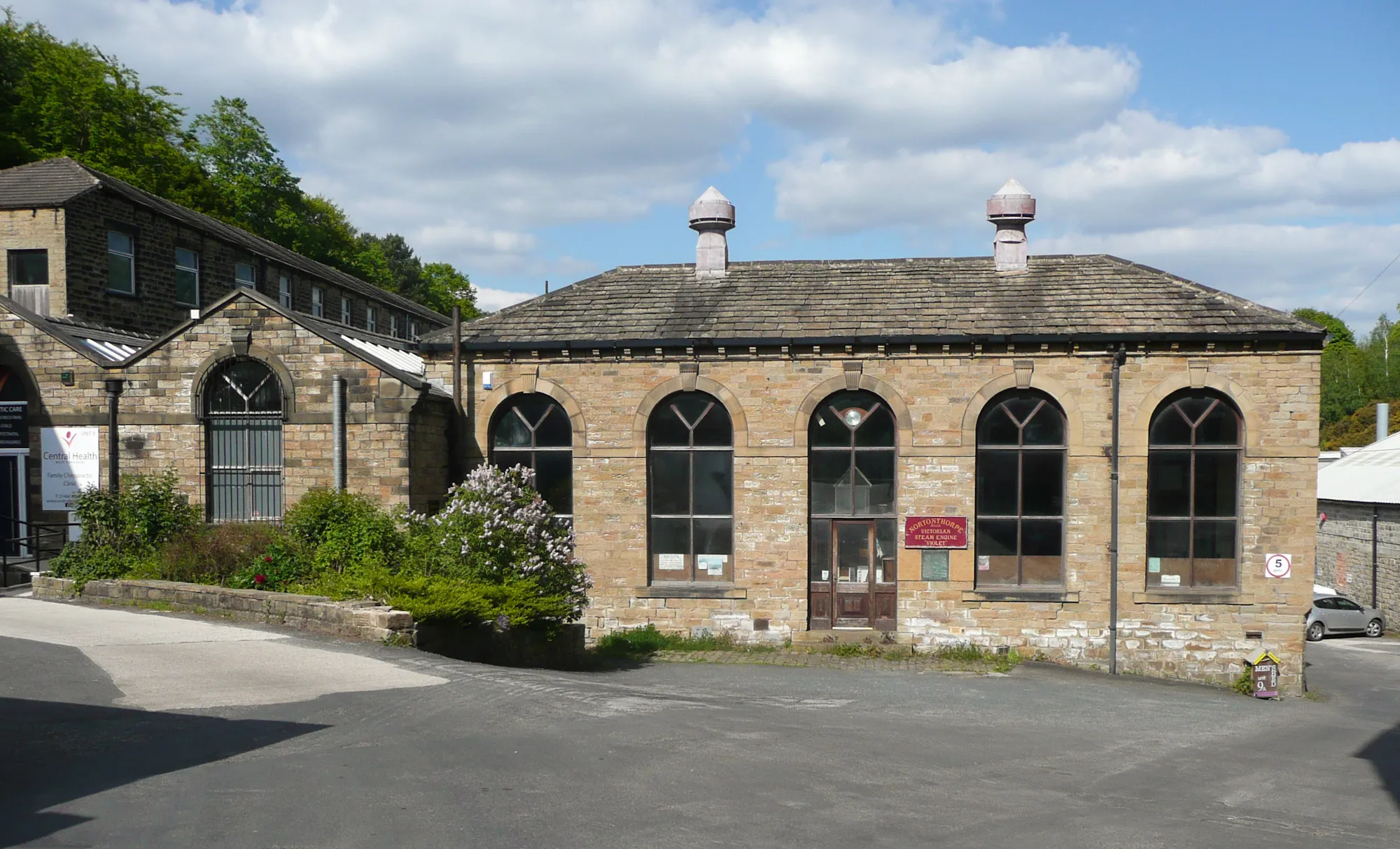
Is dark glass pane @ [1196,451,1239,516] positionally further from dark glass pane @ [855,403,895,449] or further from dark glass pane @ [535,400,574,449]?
dark glass pane @ [535,400,574,449]

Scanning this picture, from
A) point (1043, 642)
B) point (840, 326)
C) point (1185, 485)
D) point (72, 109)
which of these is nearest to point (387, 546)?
point (840, 326)

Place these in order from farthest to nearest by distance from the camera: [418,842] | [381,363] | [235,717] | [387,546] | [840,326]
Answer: [840,326] < [381,363] < [387,546] < [235,717] < [418,842]

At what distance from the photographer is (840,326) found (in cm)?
1847

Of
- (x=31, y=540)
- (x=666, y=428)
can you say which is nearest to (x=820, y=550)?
(x=666, y=428)

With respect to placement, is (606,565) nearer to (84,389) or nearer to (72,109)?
(84,389)

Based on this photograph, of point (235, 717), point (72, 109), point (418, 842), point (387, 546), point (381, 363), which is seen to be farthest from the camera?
point (72, 109)

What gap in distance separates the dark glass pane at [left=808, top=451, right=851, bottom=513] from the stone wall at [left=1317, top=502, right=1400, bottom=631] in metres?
22.4

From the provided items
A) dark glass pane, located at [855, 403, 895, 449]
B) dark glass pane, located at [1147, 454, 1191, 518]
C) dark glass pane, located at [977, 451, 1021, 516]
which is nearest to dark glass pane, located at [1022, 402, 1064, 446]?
dark glass pane, located at [977, 451, 1021, 516]

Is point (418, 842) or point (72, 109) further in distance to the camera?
point (72, 109)

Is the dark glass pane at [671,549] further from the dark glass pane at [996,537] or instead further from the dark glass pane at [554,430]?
the dark glass pane at [996,537]

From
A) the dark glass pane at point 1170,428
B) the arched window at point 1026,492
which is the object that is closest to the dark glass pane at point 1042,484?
the arched window at point 1026,492

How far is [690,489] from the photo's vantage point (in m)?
18.7

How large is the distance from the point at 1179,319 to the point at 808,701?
10304 mm

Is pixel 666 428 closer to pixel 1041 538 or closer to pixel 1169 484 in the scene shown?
pixel 1041 538
